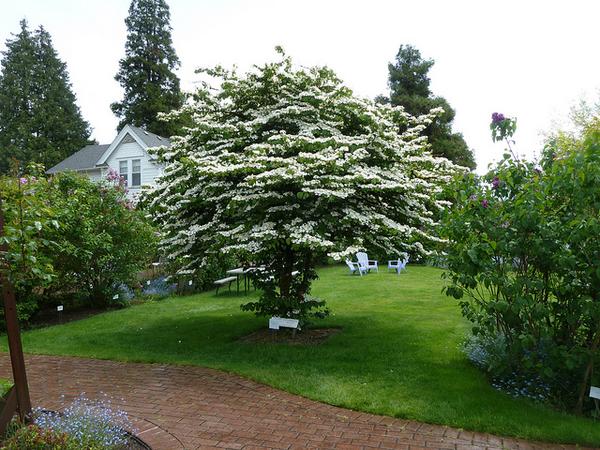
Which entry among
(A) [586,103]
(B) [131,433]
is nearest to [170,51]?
(A) [586,103]

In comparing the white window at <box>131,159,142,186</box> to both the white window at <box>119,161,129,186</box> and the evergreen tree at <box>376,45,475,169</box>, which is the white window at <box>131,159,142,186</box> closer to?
the white window at <box>119,161,129,186</box>

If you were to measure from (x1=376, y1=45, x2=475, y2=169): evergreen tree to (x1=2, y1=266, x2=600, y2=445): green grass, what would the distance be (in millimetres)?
17695

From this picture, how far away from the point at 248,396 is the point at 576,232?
344cm

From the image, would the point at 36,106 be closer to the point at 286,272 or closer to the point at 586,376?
the point at 286,272

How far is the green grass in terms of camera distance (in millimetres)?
4316

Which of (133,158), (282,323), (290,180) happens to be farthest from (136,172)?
(290,180)

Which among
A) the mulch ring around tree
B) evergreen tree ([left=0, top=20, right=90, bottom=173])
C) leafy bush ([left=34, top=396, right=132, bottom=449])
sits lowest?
the mulch ring around tree

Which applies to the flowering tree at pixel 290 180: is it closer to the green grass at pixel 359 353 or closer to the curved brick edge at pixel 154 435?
the green grass at pixel 359 353

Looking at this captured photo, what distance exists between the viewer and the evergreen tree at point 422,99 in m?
27.3

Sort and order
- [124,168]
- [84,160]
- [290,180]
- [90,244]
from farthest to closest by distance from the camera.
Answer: [84,160] < [124,168] < [90,244] < [290,180]

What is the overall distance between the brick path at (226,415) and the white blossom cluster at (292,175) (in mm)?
1638

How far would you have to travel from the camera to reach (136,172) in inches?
951

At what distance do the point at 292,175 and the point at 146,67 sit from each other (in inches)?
1338

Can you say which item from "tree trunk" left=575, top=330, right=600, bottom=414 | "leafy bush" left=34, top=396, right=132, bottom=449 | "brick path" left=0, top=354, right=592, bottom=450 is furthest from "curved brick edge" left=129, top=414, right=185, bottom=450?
"tree trunk" left=575, top=330, right=600, bottom=414
